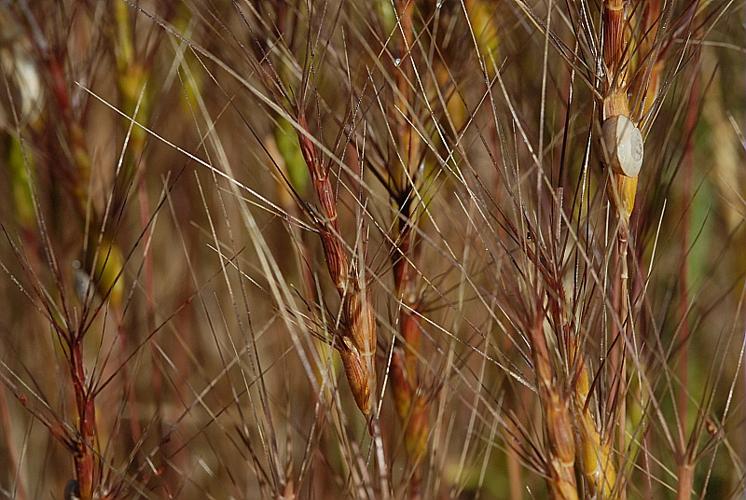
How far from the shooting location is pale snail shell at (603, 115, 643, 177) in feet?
1.45

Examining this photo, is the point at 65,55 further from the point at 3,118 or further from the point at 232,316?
the point at 232,316

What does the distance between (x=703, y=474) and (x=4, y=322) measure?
2.50ft

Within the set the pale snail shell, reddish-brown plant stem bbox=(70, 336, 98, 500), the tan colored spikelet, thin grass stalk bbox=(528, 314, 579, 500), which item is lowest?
reddish-brown plant stem bbox=(70, 336, 98, 500)

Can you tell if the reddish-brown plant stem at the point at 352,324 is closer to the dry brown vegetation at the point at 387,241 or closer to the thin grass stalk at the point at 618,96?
the dry brown vegetation at the point at 387,241

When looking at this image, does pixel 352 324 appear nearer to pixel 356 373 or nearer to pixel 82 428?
pixel 356 373

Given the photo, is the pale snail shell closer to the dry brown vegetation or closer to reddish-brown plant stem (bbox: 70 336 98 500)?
the dry brown vegetation

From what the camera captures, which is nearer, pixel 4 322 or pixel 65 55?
pixel 65 55

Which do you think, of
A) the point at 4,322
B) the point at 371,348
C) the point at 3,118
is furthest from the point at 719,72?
the point at 4,322

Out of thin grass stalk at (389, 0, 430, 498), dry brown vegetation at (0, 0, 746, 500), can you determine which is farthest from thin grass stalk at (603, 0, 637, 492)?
thin grass stalk at (389, 0, 430, 498)

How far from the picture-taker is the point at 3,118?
0.82m

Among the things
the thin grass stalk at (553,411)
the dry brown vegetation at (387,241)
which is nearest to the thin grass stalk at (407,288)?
the dry brown vegetation at (387,241)

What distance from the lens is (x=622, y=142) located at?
442mm

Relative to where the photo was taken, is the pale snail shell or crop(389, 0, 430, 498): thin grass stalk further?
crop(389, 0, 430, 498): thin grass stalk

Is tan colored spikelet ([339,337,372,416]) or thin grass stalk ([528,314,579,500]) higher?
thin grass stalk ([528,314,579,500])
